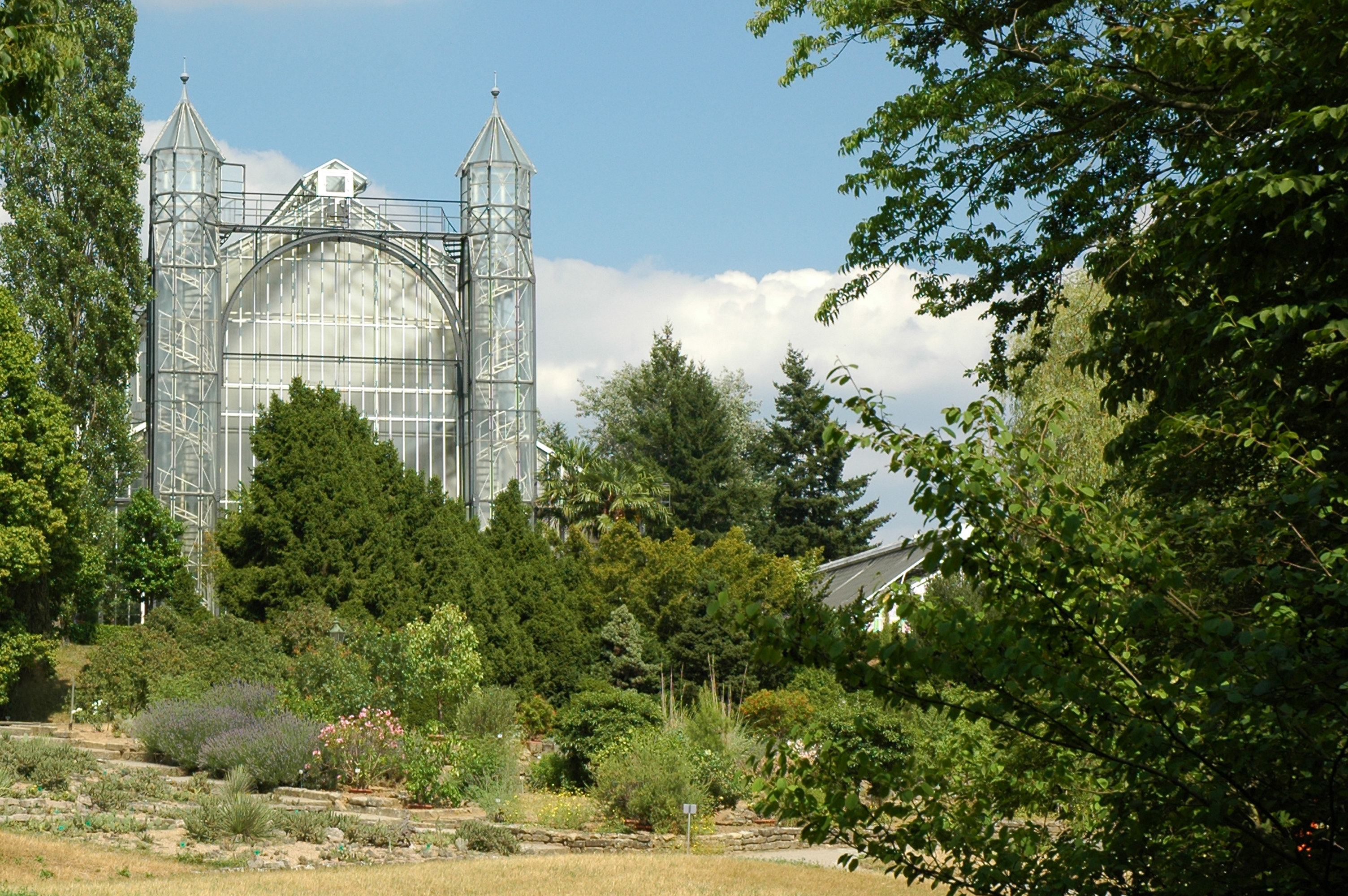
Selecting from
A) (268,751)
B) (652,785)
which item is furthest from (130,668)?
(652,785)

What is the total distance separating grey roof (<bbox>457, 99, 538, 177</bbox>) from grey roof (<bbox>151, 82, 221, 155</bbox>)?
7.57 meters

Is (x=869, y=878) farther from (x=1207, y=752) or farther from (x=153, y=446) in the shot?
(x=153, y=446)

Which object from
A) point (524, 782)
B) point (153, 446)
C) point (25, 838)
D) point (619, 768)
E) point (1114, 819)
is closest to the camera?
point (1114, 819)

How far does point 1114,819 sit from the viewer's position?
363cm

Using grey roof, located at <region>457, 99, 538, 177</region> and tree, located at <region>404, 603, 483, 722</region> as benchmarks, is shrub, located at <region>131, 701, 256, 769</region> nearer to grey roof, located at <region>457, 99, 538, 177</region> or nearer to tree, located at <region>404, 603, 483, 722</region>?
tree, located at <region>404, 603, 483, 722</region>

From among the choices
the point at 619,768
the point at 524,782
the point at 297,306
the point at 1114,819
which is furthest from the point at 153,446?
the point at 1114,819

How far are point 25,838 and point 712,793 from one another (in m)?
8.62

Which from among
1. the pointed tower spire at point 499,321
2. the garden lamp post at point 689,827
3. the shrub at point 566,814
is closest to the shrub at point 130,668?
the shrub at point 566,814

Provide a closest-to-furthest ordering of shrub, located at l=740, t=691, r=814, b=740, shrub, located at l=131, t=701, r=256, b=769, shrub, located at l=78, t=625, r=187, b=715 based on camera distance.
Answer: shrub, located at l=131, t=701, r=256, b=769 < shrub, located at l=740, t=691, r=814, b=740 < shrub, located at l=78, t=625, r=187, b=715

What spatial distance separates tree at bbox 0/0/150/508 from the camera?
86.0 ft

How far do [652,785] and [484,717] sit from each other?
569 centimetres

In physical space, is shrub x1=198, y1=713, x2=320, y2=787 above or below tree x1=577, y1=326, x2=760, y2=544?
below

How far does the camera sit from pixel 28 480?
22797 millimetres

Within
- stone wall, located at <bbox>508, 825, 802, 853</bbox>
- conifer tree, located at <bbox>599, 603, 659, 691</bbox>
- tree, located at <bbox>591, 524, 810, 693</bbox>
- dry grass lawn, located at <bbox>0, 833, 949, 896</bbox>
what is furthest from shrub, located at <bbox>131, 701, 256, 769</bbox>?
tree, located at <bbox>591, 524, 810, 693</bbox>
